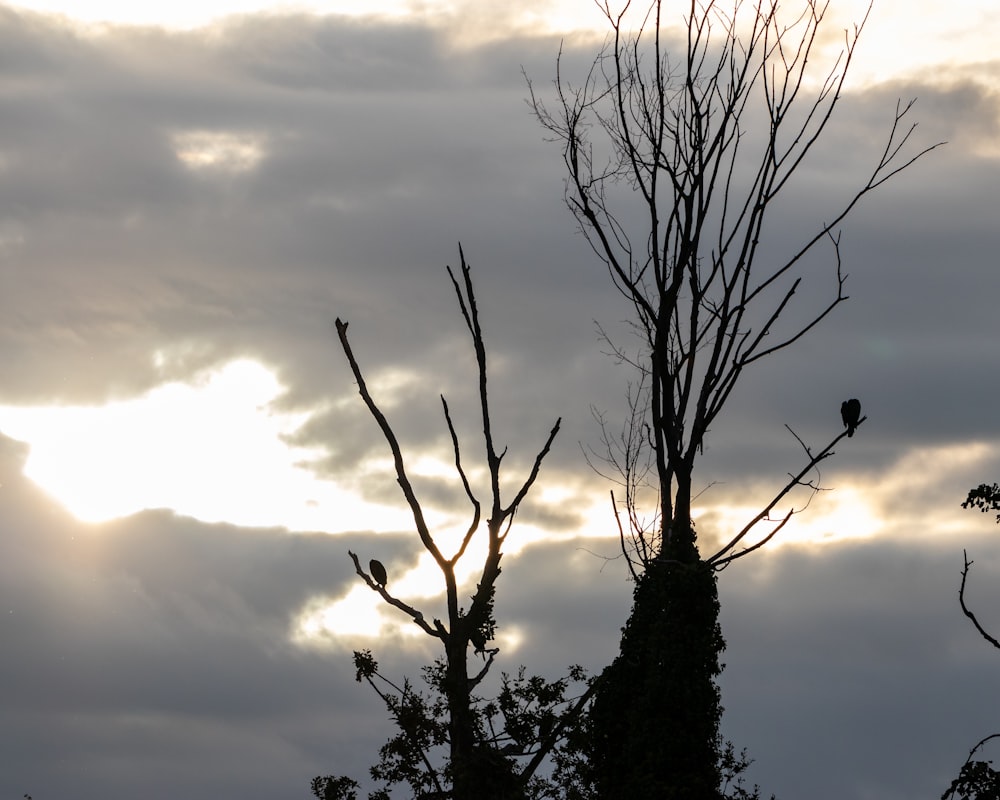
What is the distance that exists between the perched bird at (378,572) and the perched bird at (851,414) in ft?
24.6

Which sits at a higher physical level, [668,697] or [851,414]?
[851,414]

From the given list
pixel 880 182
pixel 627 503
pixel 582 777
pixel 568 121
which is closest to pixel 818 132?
pixel 880 182

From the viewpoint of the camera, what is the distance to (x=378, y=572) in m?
21.0

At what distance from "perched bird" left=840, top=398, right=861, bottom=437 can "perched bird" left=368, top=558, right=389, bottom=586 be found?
7500 millimetres

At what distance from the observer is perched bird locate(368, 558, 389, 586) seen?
68.6ft

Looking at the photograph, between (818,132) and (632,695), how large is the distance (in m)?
10.3

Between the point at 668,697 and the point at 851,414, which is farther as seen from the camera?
the point at 851,414

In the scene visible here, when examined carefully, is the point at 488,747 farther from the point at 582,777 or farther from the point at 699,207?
the point at 699,207

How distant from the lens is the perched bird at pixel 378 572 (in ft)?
68.6

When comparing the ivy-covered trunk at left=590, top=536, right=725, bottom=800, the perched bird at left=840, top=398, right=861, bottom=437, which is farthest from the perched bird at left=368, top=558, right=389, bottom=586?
the perched bird at left=840, top=398, right=861, bottom=437

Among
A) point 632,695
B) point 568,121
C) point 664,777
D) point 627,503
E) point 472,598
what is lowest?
point 664,777

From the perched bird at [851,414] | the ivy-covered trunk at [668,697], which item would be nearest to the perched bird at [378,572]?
the ivy-covered trunk at [668,697]

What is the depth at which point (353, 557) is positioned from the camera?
21.0m

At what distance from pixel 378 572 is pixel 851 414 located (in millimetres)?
7735
